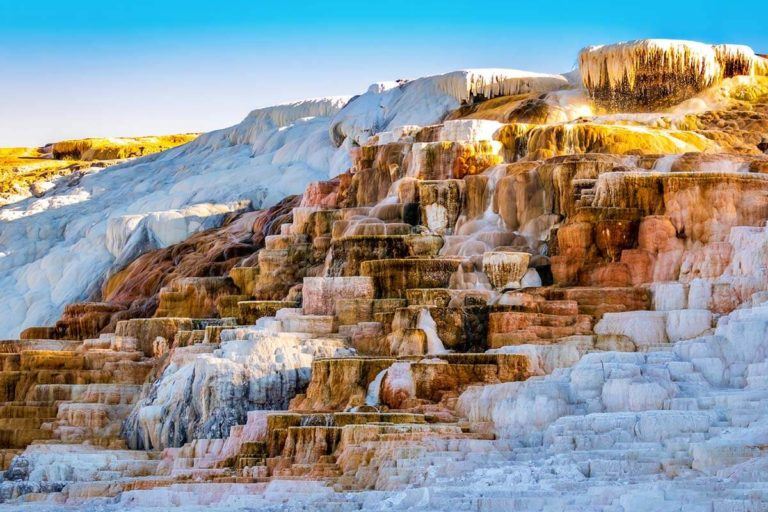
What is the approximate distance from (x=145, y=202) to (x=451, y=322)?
98.8 feet

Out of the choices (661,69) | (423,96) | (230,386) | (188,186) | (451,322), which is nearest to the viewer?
(230,386)

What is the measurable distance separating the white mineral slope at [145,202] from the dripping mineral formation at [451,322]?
0.68 ft

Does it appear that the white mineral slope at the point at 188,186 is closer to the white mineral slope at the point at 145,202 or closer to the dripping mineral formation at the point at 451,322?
the white mineral slope at the point at 145,202

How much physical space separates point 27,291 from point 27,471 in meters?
26.9

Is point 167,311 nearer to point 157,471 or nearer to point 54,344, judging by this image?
point 54,344

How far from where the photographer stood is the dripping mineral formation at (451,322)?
24609 millimetres

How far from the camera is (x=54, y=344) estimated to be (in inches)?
1697

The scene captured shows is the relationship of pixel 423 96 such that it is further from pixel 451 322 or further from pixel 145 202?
pixel 451 322

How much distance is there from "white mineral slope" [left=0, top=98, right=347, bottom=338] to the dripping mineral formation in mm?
208

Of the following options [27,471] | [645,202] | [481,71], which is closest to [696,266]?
[645,202]

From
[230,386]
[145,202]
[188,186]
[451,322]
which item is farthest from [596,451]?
[145,202]

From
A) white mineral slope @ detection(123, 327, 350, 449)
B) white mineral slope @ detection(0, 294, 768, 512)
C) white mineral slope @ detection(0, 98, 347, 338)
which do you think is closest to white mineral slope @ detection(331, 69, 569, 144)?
white mineral slope @ detection(0, 98, 347, 338)

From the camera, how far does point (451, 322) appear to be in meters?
33.7

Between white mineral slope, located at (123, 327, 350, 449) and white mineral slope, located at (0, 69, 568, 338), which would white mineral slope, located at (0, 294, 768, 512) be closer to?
white mineral slope, located at (123, 327, 350, 449)
